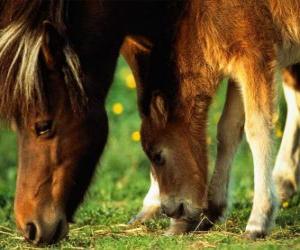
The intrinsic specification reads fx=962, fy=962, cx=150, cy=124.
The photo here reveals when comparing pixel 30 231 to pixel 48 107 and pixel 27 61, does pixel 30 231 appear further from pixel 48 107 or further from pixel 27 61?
pixel 27 61

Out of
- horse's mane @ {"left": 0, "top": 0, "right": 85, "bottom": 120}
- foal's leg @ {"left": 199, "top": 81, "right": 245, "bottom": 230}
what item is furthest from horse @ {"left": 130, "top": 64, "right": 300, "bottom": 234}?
horse's mane @ {"left": 0, "top": 0, "right": 85, "bottom": 120}

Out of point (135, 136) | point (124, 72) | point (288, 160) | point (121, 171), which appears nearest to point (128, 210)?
point (288, 160)

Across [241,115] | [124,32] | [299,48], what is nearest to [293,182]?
[241,115]

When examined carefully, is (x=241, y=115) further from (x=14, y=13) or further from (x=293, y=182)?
(x=14, y=13)

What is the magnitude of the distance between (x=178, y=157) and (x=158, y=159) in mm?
172

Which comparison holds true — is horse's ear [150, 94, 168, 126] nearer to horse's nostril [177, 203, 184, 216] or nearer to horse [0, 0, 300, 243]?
horse [0, 0, 300, 243]

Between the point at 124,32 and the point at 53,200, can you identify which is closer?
the point at 53,200

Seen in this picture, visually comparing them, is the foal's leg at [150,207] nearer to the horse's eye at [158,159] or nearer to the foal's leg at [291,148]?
the horse's eye at [158,159]

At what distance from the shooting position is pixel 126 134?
37.9ft

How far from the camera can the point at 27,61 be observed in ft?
20.6

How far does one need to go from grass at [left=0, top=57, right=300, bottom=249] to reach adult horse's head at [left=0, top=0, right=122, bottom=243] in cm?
32

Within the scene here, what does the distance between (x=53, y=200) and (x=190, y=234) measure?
1.04 meters

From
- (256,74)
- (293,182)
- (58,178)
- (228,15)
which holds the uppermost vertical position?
(228,15)

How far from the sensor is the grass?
21.2ft
